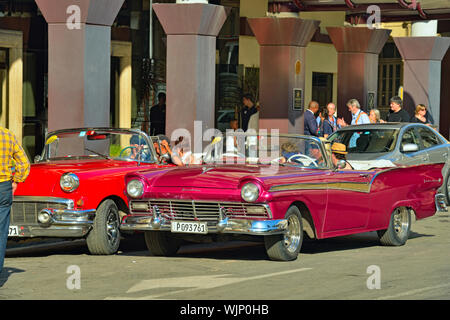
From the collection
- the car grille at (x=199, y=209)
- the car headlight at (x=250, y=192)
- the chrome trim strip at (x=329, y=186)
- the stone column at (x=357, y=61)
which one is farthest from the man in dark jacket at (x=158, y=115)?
the car headlight at (x=250, y=192)

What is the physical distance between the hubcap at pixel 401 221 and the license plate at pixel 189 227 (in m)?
3.42

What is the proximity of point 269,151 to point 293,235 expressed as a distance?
57.1 inches

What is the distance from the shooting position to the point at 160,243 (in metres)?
12.4

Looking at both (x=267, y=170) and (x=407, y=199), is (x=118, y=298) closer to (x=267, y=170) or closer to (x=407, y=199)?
(x=267, y=170)

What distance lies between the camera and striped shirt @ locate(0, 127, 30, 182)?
10.1 m

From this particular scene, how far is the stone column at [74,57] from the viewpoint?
1662 centimetres

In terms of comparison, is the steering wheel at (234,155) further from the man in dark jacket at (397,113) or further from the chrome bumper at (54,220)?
the man in dark jacket at (397,113)

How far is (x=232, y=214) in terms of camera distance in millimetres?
11461

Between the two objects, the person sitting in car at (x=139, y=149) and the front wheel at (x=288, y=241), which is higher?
the person sitting in car at (x=139, y=149)

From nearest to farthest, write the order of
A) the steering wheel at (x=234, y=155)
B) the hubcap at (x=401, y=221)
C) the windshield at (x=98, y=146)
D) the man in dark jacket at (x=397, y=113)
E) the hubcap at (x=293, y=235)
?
the hubcap at (x=293, y=235) → the steering wheel at (x=234, y=155) → the hubcap at (x=401, y=221) → the windshield at (x=98, y=146) → the man in dark jacket at (x=397, y=113)

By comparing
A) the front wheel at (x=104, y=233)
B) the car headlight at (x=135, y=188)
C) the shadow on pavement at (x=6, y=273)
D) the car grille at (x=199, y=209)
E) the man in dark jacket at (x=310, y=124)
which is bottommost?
the shadow on pavement at (x=6, y=273)

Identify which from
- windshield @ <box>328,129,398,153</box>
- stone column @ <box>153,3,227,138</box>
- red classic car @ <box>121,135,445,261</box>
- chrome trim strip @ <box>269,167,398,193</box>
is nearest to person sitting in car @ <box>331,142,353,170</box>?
red classic car @ <box>121,135,445,261</box>

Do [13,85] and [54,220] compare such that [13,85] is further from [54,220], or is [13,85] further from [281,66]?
[54,220]

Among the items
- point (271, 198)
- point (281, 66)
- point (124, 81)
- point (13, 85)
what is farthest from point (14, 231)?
point (281, 66)
